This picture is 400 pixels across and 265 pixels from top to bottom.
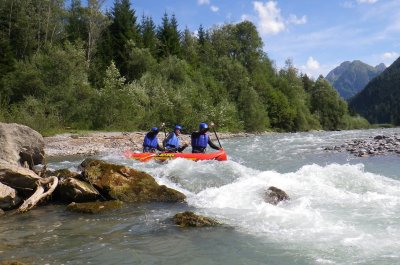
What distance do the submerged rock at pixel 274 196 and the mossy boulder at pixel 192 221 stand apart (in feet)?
7.11

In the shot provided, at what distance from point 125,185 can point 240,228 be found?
3.69 m

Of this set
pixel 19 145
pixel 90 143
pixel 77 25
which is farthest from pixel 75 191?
pixel 77 25

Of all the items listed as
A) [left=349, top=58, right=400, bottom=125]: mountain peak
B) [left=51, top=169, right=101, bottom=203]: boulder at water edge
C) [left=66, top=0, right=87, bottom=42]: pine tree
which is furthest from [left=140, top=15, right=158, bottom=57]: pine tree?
[left=349, top=58, right=400, bottom=125]: mountain peak

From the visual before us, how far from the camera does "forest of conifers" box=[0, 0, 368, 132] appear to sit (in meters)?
33.0

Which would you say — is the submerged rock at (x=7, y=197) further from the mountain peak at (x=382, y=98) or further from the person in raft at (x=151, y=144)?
the mountain peak at (x=382, y=98)

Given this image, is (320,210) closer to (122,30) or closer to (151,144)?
(151,144)

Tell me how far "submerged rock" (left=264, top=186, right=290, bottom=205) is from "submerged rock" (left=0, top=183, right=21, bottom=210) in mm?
5821

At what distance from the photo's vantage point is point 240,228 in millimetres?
7562

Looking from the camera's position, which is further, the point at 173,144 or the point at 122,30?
the point at 122,30

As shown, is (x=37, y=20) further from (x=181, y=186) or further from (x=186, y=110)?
(x=181, y=186)

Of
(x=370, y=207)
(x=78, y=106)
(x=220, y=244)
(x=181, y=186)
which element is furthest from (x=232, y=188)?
(x=78, y=106)

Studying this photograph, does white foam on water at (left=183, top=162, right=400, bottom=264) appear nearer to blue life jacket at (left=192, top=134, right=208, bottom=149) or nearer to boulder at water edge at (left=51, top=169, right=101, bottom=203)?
boulder at water edge at (left=51, top=169, right=101, bottom=203)

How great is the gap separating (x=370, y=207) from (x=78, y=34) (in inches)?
1777

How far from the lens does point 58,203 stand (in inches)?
386
